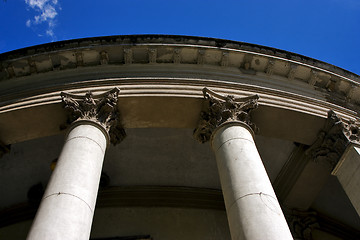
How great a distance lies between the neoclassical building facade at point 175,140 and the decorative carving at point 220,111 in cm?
5

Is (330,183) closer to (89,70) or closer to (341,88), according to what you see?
(341,88)

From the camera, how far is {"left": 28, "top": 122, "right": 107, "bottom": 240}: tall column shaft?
24.5ft

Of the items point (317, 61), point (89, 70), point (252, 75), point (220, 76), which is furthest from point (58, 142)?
point (317, 61)

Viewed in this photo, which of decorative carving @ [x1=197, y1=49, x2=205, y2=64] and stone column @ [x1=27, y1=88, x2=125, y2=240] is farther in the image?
decorative carving @ [x1=197, y1=49, x2=205, y2=64]

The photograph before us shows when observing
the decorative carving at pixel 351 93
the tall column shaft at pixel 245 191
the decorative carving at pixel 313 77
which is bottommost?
the tall column shaft at pixel 245 191

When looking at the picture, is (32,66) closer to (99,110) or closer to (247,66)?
(99,110)

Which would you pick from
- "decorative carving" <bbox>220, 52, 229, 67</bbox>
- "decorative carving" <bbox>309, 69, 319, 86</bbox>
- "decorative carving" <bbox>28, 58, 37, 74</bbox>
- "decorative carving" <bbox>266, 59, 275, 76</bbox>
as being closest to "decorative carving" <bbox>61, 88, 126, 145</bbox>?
"decorative carving" <bbox>28, 58, 37, 74</bbox>

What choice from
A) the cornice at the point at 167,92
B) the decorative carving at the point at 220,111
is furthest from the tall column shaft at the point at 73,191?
the decorative carving at the point at 220,111

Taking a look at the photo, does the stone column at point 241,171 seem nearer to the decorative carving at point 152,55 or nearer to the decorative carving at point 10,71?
the decorative carving at point 152,55

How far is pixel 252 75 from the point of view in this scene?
1516 cm

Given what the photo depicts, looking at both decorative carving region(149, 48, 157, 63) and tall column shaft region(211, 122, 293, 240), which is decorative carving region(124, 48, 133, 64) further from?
tall column shaft region(211, 122, 293, 240)

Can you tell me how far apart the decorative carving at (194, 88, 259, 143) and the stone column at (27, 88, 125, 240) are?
9.26 ft

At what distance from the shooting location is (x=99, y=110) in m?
12.4

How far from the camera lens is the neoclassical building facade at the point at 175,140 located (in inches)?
369
